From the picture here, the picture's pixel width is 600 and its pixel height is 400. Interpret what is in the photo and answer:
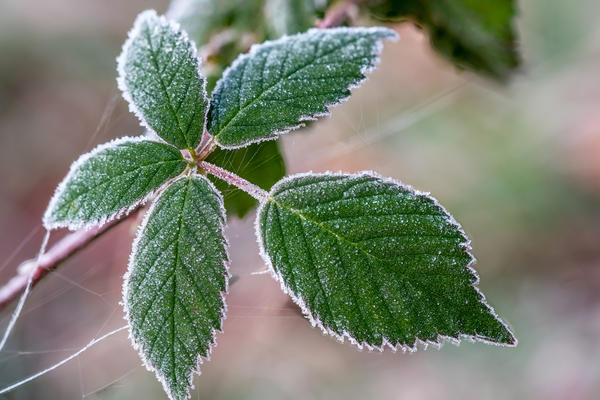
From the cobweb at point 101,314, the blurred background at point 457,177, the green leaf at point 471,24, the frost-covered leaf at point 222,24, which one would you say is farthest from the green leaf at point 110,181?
the blurred background at point 457,177

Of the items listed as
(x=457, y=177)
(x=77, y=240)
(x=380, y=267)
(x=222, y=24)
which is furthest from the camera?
(x=457, y=177)

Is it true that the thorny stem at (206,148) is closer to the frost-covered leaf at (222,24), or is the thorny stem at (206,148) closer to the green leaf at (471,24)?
the frost-covered leaf at (222,24)

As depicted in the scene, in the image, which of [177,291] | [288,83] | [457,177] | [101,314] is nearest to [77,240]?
[177,291]

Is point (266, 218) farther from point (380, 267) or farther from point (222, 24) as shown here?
point (222, 24)

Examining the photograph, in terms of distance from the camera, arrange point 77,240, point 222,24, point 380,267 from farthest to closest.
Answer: point 222,24, point 77,240, point 380,267

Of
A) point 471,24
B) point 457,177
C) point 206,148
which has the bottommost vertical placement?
point 457,177

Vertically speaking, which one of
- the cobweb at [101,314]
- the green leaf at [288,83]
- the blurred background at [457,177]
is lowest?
the blurred background at [457,177]

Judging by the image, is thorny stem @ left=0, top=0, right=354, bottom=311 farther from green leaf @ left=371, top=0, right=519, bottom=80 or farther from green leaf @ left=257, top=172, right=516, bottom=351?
green leaf @ left=371, top=0, right=519, bottom=80

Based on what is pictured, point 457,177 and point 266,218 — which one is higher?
point 266,218
